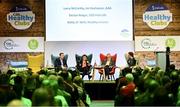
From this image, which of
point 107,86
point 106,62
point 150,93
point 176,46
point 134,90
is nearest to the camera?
point 150,93

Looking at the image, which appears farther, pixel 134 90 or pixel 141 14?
pixel 141 14

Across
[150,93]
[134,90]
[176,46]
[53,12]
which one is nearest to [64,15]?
[53,12]

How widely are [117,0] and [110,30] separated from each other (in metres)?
1.17

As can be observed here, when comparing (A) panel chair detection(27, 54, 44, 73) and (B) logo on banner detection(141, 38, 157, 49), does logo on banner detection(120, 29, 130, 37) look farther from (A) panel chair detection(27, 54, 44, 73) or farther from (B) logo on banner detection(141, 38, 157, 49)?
(A) panel chair detection(27, 54, 44, 73)

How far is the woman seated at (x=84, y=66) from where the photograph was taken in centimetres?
1711

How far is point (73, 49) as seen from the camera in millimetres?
18859

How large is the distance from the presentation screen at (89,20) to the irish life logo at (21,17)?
0.83 metres

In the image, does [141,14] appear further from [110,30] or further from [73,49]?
[73,49]

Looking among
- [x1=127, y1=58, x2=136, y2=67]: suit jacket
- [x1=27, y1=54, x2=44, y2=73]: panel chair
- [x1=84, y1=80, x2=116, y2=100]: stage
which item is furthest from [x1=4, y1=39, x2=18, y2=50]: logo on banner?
[x1=84, y1=80, x2=116, y2=100]: stage

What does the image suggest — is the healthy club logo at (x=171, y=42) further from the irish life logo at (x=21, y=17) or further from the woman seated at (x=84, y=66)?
the irish life logo at (x=21, y=17)

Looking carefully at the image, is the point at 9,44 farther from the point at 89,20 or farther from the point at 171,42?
the point at 171,42

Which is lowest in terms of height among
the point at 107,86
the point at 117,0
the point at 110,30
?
the point at 107,86

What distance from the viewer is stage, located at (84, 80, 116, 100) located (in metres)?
14.7

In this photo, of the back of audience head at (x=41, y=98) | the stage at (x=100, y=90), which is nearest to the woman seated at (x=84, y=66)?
the stage at (x=100, y=90)
